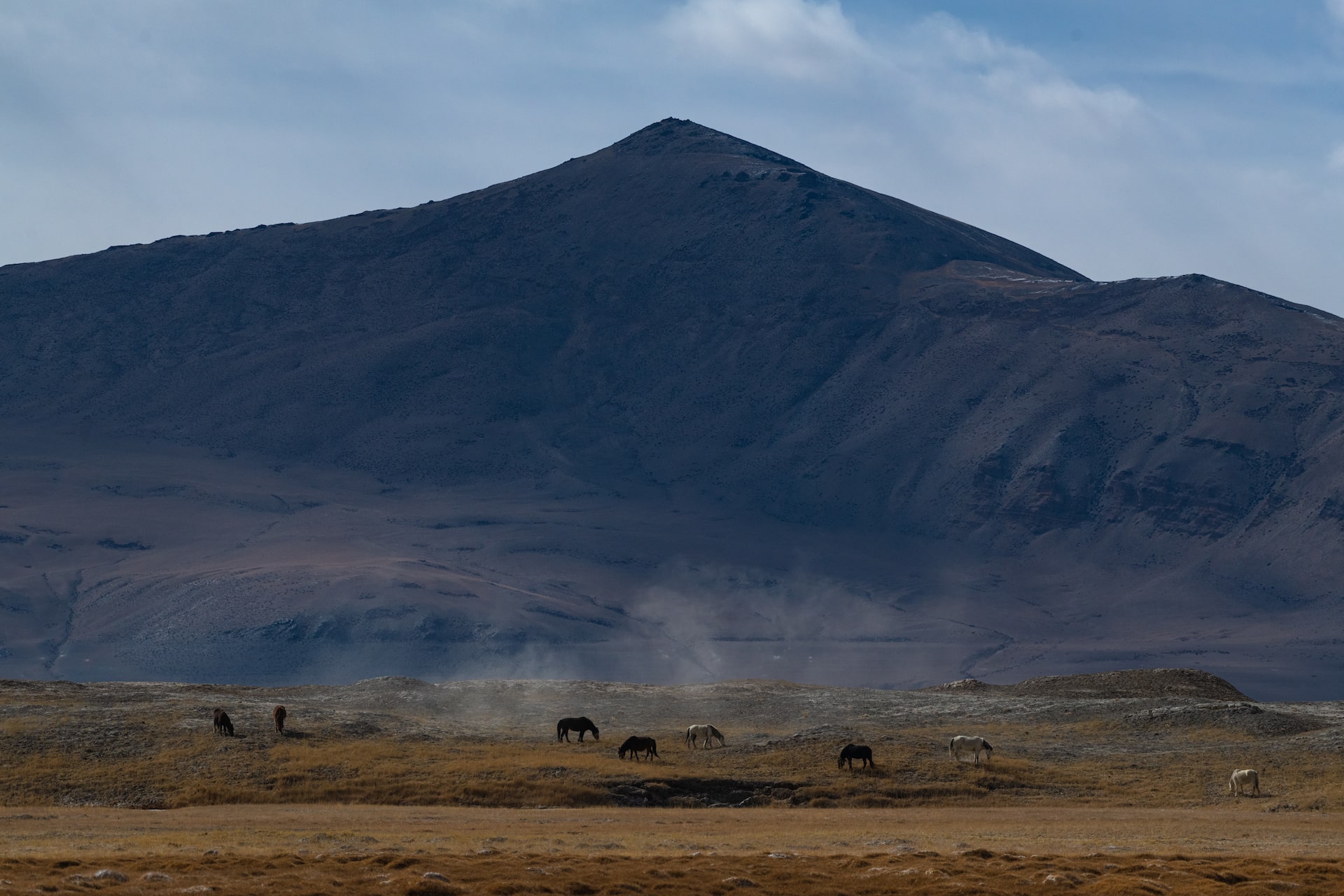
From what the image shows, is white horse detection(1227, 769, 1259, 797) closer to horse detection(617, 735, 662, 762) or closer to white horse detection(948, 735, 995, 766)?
white horse detection(948, 735, 995, 766)

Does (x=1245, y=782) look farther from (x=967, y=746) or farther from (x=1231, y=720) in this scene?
(x=1231, y=720)

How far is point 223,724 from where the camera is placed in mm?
54438

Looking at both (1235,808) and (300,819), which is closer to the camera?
(300,819)

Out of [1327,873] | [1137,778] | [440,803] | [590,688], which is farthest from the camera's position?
[590,688]

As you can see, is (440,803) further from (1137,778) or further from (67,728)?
(1137,778)

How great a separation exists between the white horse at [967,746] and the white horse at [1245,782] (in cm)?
773

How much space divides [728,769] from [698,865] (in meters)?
20.5

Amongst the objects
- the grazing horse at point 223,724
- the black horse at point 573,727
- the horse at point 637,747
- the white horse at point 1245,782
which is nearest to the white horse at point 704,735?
the horse at point 637,747

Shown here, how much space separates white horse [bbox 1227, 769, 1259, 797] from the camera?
165ft

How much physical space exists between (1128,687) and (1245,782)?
2440 cm

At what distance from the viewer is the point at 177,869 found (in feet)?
102

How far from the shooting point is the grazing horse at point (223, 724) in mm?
54281

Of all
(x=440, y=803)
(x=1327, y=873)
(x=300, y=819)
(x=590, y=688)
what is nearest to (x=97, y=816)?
(x=300, y=819)

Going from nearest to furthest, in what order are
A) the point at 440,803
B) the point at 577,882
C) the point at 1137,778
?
the point at 577,882
the point at 440,803
the point at 1137,778
